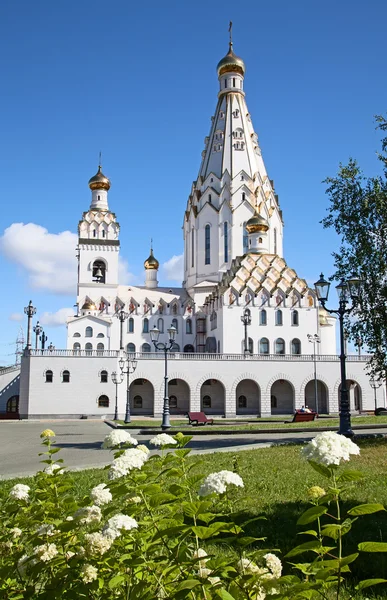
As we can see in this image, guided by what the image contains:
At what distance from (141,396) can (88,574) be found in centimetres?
4531

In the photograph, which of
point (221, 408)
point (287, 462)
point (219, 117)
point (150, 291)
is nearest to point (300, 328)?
point (221, 408)

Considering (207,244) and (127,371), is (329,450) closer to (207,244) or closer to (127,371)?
(127,371)

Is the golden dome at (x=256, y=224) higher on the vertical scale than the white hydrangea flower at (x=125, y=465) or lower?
higher

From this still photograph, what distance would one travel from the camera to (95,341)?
52.4 m

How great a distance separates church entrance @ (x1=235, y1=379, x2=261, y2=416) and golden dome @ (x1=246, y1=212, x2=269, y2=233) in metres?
16.6

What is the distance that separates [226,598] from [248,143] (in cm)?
6216

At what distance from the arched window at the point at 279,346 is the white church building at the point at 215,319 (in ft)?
A: 0.32

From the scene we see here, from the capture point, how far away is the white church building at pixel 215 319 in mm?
43469

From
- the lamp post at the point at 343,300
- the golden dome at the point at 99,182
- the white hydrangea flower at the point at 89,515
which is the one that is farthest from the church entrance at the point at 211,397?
the white hydrangea flower at the point at 89,515

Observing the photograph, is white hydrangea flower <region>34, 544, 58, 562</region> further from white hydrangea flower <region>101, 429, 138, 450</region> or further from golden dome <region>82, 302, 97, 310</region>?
golden dome <region>82, 302, 97, 310</region>

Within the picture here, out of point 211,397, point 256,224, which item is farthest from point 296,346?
point 256,224

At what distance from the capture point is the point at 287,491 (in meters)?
8.86

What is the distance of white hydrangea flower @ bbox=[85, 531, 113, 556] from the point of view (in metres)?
3.06

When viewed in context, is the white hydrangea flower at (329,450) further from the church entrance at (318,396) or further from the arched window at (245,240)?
the arched window at (245,240)
